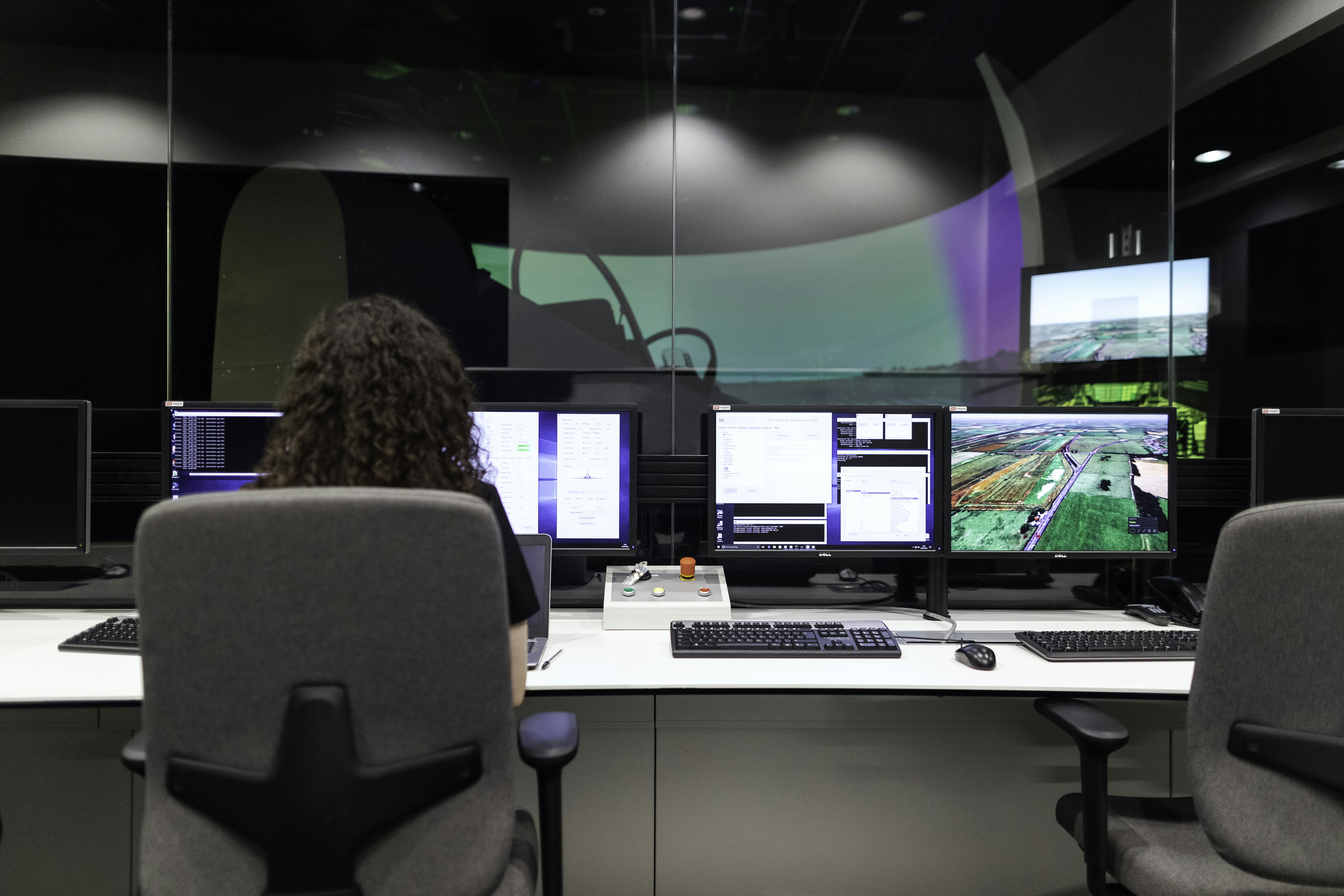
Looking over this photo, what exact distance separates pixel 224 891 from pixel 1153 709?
1.92 metres

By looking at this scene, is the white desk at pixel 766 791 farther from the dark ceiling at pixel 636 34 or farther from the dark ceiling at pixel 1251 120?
the dark ceiling at pixel 636 34

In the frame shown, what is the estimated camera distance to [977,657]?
140 cm

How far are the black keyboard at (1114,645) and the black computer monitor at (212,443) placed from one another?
1910 millimetres

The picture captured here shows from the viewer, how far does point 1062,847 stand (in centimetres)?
168

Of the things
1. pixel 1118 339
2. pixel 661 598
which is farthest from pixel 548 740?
pixel 1118 339

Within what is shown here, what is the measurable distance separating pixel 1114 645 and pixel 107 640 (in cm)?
217

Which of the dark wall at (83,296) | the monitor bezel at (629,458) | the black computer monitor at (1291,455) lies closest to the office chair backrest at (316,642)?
the monitor bezel at (629,458)

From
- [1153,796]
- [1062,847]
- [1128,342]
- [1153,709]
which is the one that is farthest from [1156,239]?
[1062,847]

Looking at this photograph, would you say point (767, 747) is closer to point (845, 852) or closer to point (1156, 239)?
point (845, 852)

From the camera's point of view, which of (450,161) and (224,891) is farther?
(450,161)

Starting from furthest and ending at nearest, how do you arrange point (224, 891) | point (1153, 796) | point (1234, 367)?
1. point (1234, 367)
2. point (1153, 796)
3. point (224, 891)

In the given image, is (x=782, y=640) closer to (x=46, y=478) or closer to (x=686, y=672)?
(x=686, y=672)

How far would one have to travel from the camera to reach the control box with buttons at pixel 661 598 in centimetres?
167

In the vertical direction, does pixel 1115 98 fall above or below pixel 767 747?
above
